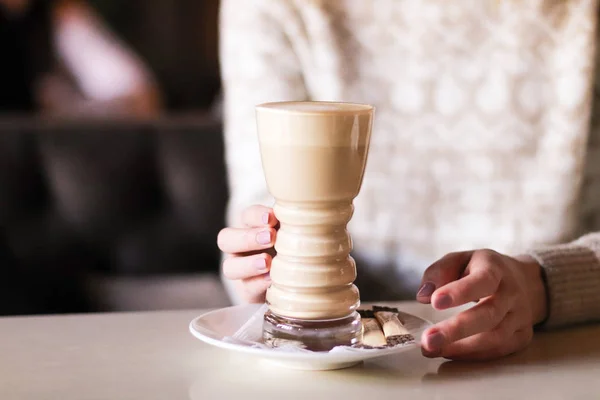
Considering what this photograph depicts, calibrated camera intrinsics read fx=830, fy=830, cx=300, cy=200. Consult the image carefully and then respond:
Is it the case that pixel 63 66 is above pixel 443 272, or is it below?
above

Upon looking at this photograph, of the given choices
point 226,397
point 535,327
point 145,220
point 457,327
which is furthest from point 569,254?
point 145,220

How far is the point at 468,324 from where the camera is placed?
1.74ft

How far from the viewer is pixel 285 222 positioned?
52cm

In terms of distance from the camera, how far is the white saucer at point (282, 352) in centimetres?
48

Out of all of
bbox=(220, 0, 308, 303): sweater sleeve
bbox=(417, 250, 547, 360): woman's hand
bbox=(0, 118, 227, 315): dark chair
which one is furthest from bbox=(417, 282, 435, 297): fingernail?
bbox=(0, 118, 227, 315): dark chair

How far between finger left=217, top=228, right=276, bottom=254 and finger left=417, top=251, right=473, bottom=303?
0.11 metres

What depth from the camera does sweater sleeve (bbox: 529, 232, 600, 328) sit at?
25.5 inches

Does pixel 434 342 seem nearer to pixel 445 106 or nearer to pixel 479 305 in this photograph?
pixel 479 305

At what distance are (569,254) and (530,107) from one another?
0.43 m

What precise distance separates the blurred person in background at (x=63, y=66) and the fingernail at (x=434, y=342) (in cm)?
248

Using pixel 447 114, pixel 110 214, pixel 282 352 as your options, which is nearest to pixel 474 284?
pixel 282 352

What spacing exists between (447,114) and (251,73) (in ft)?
0.85

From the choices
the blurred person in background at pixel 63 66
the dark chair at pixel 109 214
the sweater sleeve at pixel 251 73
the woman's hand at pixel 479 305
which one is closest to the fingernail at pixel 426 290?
the woman's hand at pixel 479 305

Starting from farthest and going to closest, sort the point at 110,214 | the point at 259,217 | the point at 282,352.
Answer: the point at 110,214
the point at 259,217
the point at 282,352
